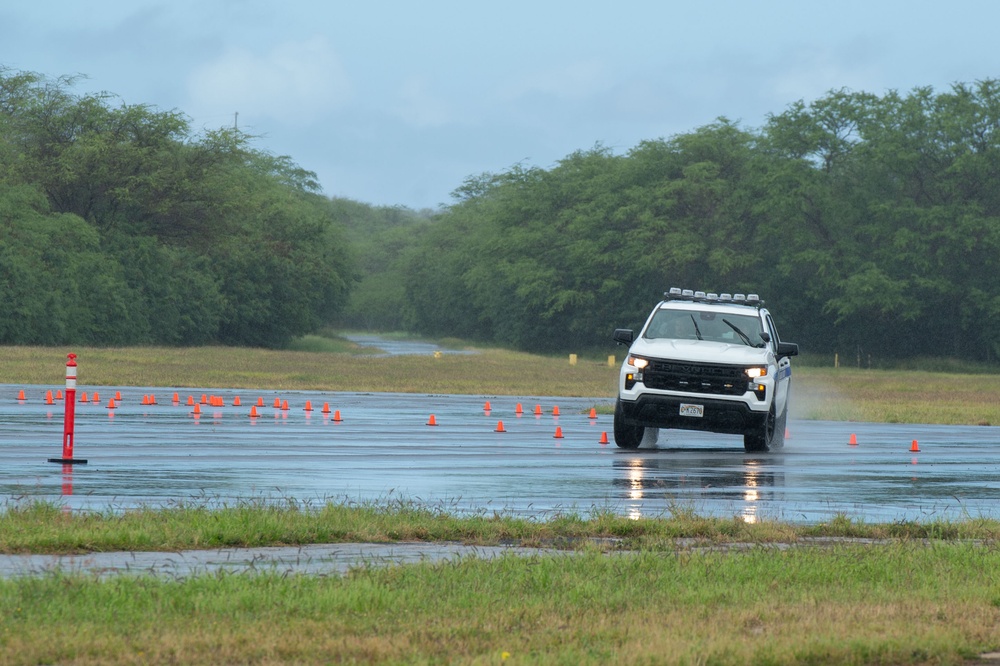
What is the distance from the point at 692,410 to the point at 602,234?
8306 centimetres

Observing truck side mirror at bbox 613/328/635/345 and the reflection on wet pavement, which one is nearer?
the reflection on wet pavement

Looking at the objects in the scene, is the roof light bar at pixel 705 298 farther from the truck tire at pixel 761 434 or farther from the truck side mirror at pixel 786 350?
the truck tire at pixel 761 434

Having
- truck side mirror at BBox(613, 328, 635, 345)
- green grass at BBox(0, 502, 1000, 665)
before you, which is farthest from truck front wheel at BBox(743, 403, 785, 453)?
green grass at BBox(0, 502, 1000, 665)

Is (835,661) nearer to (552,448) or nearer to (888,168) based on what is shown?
(552,448)

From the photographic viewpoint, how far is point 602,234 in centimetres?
10319

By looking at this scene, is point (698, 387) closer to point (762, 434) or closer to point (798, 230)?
point (762, 434)

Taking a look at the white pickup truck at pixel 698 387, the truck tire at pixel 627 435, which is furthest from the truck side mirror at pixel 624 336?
the truck tire at pixel 627 435

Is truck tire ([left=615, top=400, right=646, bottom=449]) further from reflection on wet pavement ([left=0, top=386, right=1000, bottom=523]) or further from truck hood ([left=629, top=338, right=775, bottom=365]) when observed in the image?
truck hood ([left=629, top=338, right=775, bottom=365])

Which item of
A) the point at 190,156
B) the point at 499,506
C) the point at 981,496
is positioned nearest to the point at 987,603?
the point at 499,506

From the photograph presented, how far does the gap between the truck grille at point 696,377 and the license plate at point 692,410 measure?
8.7 inches

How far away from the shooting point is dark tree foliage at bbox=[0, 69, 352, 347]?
3019 inches

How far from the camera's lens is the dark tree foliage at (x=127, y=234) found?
252 ft

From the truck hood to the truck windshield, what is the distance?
0.35 metres

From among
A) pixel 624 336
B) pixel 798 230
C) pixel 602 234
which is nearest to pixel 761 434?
pixel 624 336
